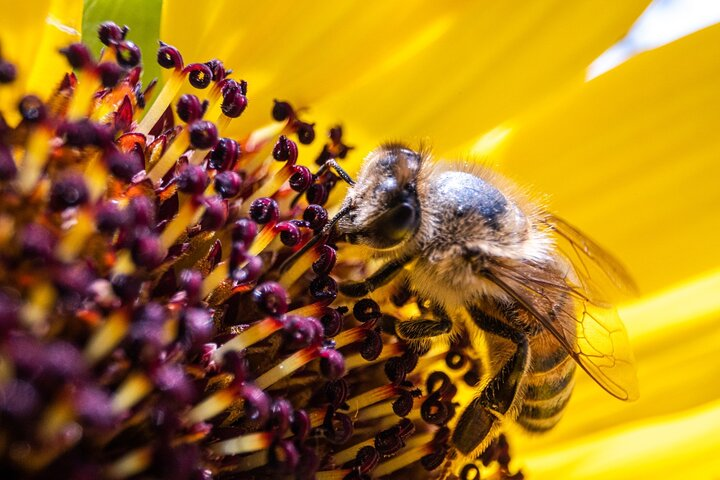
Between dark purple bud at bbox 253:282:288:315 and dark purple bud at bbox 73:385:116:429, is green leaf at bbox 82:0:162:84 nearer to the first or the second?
dark purple bud at bbox 253:282:288:315

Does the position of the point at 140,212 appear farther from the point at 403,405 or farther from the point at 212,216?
the point at 403,405

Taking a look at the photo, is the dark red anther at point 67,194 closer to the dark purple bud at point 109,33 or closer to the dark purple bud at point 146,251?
the dark purple bud at point 146,251

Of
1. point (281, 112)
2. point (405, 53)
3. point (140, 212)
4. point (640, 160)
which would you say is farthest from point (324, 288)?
point (640, 160)

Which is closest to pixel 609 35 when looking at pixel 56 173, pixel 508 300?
pixel 508 300

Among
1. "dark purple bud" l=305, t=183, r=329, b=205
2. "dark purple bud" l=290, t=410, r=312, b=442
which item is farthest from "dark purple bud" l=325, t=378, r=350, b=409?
"dark purple bud" l=305, t=183, r=329, b=205

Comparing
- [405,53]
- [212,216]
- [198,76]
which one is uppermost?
[405,53]

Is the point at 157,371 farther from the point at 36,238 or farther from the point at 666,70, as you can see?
the point at 666,70
